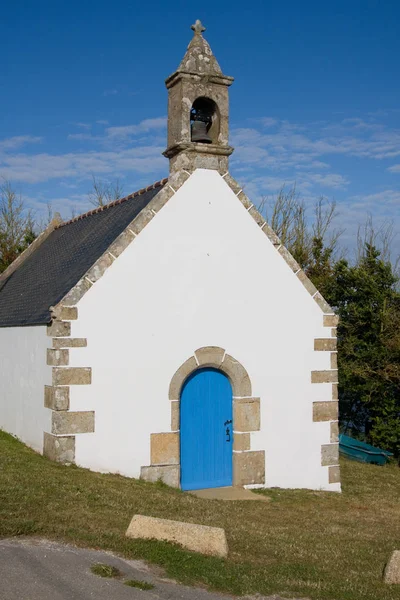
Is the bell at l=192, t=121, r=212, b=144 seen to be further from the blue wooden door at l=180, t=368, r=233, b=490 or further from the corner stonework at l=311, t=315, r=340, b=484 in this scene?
the blue wooden door at l=180, t=368, r=233, b=490

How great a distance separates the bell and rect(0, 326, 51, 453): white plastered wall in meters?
4.52

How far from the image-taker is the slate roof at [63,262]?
12.0 metres

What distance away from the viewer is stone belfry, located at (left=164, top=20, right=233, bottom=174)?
1204 centimetres

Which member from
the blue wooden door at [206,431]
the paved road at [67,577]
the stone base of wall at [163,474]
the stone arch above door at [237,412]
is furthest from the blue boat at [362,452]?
the paved road at [67,577]

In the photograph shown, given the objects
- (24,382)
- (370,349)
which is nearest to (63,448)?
(24,382)

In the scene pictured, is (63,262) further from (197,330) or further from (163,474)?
(163,474)

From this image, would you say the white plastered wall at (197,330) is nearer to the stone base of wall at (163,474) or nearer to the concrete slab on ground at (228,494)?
the stone base of wall at (163,474)

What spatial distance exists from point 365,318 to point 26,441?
972 centimetres

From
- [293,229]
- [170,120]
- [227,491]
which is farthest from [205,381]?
[293,229]

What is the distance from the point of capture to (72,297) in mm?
10727

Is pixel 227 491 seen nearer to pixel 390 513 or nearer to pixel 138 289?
pixel 390 513

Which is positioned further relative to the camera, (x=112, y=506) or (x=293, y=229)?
(x=293, y=229)

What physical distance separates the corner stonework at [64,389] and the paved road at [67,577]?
151 inches

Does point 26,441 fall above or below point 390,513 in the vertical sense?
above
